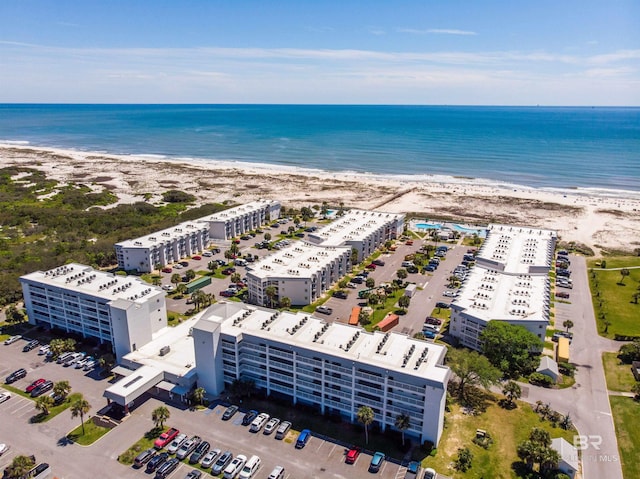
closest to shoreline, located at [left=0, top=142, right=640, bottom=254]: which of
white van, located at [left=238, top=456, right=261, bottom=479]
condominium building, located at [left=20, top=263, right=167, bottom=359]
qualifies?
condominium building, located at [left=20, top=263, right=167, bottom=359]

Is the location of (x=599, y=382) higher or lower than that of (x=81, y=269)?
lower

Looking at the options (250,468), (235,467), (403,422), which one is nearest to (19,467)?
(235,467)

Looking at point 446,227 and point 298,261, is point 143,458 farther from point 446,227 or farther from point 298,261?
point 446,227

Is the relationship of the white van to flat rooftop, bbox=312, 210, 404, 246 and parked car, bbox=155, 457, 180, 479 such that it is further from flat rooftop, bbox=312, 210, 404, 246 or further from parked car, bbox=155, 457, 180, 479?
flat rooftop, bbox=312, 210, 404, 246

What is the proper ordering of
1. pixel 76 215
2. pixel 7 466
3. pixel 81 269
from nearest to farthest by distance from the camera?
pixel 7 466
pixel 81 269
pixel 76 215

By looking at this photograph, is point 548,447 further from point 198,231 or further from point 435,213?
point 435,213

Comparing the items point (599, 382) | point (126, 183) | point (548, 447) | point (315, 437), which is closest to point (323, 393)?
point (315, 437)
